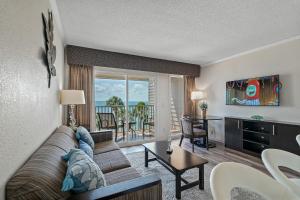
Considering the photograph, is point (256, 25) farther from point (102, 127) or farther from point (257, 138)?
point (102, 127)

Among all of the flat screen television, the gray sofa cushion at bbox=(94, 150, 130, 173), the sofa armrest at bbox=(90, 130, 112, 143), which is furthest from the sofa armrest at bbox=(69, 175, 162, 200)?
the flat screen television

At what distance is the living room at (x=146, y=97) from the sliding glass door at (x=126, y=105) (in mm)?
31

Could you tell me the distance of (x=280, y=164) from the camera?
4.05 feet

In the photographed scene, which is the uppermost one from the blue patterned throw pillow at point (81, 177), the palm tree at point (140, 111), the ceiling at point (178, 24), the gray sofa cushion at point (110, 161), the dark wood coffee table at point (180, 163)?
the ceiling at point (178, 24)

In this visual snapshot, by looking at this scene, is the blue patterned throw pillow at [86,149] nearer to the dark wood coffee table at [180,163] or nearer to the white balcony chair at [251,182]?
the dark wood coffee table at [180,163]

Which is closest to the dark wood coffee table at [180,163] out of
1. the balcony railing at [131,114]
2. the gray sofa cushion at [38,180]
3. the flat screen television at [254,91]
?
the gray sofa cushion at [38,180]

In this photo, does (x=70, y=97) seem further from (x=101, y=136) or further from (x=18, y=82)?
(x=18, y=82)

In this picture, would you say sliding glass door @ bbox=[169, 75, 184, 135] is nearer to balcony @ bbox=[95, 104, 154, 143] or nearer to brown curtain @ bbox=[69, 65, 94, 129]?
balcony @ bbox=[95, 104, 154, 143]

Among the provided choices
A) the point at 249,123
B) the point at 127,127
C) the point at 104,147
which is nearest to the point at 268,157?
the point at 104,147

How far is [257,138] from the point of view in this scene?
3.44 meters

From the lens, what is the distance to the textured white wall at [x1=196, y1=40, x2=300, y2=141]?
3051mm

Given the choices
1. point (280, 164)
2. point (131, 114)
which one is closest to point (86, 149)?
point (280, 164)

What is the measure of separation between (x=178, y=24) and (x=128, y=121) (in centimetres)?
299

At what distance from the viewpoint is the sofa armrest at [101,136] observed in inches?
115
